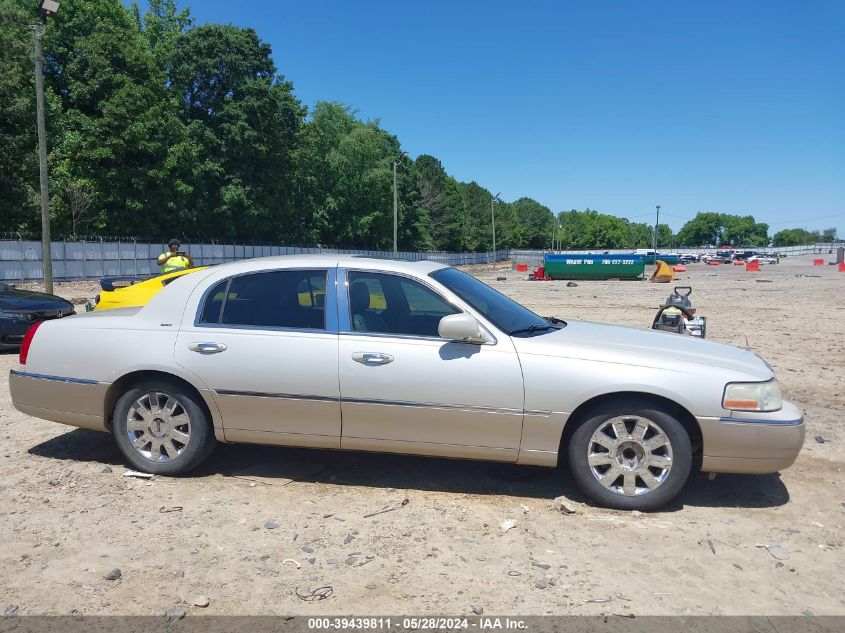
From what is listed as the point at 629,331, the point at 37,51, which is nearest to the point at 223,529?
the point at 629,331

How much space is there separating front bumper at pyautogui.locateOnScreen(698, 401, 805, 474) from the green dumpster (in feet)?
122

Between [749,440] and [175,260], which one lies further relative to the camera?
[175,260]

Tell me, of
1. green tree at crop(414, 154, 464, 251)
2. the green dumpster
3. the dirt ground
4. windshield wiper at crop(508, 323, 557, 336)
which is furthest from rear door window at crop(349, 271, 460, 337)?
green tree at crop(414, 154, 464, 251)

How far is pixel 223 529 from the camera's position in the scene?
4055mm

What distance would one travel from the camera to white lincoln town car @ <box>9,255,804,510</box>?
165 inches

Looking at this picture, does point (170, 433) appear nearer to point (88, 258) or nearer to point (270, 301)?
point (270, 301)

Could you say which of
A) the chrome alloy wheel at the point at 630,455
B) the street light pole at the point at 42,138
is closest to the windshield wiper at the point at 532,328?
the chrome alloy wheel at the point at 630,455

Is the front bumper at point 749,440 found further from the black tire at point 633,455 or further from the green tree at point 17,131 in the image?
the green tree at point 17,131

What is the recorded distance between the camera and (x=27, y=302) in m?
10.6

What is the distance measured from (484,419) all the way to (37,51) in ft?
61.0

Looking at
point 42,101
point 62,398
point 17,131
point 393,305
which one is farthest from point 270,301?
point 17,131

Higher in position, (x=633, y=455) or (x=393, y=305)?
(x=393, y=305)

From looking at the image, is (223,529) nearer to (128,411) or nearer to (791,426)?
(128,411)

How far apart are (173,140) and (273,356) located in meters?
41.0
